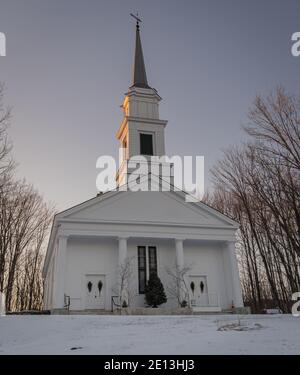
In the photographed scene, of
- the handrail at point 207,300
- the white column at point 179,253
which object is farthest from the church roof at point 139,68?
the handrail at point 207,300

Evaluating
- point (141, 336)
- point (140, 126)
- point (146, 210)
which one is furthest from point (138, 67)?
point (141, 336)

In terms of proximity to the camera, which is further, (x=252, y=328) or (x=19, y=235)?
(x=19, y=235)

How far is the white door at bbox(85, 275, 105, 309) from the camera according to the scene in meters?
20.0

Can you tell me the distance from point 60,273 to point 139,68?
19.6 meters

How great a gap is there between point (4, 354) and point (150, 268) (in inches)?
518

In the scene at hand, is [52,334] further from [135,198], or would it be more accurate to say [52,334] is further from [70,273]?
[135,198]

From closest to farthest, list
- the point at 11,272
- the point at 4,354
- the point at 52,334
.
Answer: the point at 4,354 < the point at 52,334 < the point at 11,272

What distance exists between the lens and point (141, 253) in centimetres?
2188

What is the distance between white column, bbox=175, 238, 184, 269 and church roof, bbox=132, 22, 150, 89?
46.3 feet

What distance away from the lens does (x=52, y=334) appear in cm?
1141

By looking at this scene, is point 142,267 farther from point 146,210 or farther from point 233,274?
point 233,274

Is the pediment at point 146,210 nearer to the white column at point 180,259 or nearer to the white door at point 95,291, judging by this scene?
the white column at point 180,259
